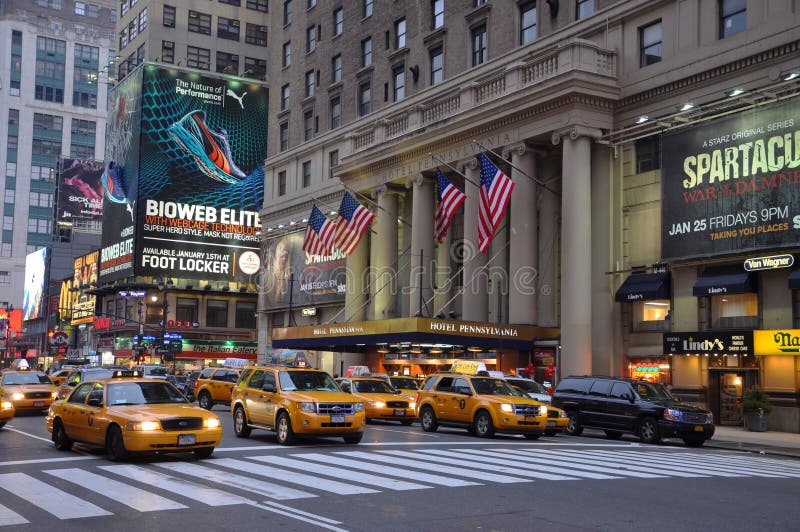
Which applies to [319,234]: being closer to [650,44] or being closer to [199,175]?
[650,44]

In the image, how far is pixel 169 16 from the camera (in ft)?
303

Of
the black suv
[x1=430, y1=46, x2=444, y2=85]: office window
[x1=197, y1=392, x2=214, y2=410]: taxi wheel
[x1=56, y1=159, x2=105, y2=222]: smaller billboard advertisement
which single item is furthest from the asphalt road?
[x1=56, y1=159, x2=105, y2=222]: smaller billboard advertisement

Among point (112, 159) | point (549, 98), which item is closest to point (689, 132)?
point (549, 98)

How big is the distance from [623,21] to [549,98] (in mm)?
4548

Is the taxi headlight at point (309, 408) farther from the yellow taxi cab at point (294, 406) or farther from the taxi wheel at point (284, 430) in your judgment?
the taxi wheel at point (284, 430)

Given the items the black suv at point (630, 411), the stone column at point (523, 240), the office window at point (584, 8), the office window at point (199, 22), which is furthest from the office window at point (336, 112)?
the office window at point (199, 22)

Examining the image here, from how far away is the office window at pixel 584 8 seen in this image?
39.4 m

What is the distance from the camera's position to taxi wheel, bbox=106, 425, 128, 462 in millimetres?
16000

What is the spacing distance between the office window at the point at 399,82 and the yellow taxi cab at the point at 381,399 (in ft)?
85.5

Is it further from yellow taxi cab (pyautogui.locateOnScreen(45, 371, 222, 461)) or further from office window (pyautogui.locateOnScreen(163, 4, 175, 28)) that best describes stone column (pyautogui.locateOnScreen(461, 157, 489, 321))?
office window (pyautogui.locateOnScreen(163, 4, 175, 28))

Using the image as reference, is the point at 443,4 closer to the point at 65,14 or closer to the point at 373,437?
the point at 373,437

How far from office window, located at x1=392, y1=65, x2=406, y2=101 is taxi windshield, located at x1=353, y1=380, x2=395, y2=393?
2589cm

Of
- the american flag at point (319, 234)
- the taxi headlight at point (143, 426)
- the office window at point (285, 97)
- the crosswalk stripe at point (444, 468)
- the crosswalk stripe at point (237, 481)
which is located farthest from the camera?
the office window at point (285, 97)

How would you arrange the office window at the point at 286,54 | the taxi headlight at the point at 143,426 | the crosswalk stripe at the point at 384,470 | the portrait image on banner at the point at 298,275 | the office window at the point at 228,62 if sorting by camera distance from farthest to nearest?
the office window at the point at 228,62, the office window at the point at 286,54, the portrait image on banner at the point at 298,275, the taxi headlight at the point at 143,426, the crosswalk stripe at the point at 384,470
